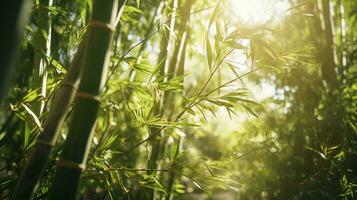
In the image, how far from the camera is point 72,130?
0.85 m

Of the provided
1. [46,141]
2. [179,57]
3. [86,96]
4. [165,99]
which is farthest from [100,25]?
[165,99]

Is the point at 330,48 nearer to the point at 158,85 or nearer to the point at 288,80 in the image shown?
the point at 288,80

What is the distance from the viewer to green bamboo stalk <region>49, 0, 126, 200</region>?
0.83 metres

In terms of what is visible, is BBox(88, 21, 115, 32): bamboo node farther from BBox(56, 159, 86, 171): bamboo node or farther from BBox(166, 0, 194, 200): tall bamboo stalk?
BBox(166, 0, 194, 200): tall bamboo stalk

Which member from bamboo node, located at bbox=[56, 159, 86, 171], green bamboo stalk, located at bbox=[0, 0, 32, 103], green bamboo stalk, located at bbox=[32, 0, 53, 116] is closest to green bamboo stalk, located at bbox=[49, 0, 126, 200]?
bamboo node, located at bbox=[56, 159, 86, 171]

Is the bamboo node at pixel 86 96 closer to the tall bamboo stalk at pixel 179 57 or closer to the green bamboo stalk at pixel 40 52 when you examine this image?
the green bamboo stalk at pixel 40 52

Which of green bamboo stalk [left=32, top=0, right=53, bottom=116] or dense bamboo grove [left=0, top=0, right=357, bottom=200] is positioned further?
green bamboo stalk [left=32, top=0, right=53, bottom=116]

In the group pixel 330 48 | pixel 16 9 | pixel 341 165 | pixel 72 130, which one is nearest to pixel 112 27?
pixel 72 130

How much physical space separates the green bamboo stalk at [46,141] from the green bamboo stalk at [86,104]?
75 millimetres

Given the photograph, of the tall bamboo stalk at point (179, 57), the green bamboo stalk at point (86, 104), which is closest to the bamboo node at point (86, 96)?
the green bamboo stalk at point (86, 104)

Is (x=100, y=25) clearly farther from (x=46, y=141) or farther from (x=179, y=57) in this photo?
(x=179, y=57)

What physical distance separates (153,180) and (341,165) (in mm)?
1506

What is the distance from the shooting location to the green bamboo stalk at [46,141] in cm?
88

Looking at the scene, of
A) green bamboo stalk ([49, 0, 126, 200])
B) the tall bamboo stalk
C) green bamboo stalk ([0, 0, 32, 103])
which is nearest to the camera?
green bamboo stalk ([0, 0, 32, 103])
